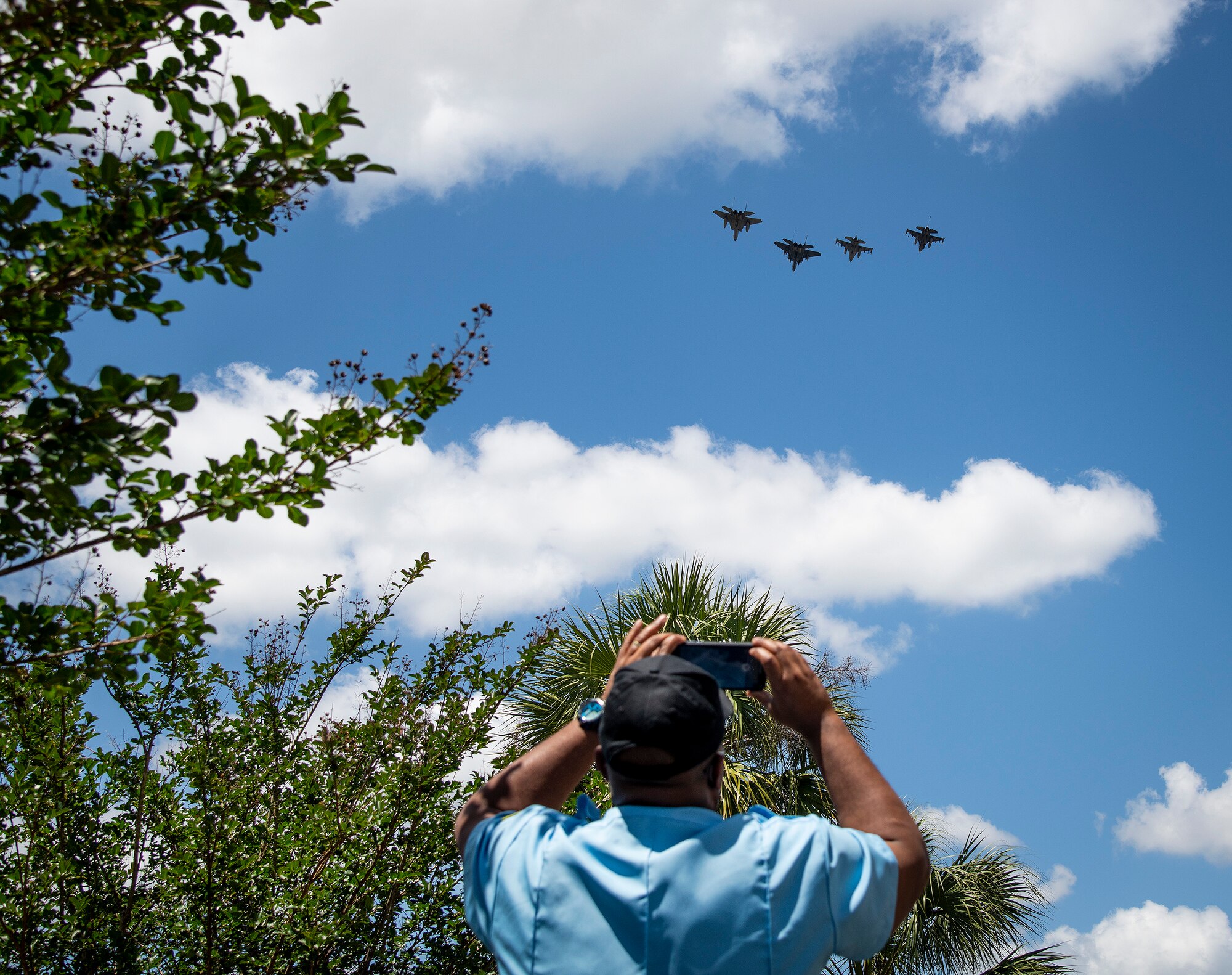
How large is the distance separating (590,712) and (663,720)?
319mm

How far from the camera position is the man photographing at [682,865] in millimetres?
1506

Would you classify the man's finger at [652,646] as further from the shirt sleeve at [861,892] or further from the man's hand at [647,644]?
the shirt sleeve at [861,892]

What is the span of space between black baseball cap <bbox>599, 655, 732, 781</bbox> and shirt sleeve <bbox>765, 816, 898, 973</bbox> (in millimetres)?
200

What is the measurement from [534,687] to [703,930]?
8.07 metres

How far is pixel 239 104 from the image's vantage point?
2627 millimetres

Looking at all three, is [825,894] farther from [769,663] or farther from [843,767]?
[769,663]

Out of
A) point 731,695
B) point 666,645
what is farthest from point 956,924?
point 666,645

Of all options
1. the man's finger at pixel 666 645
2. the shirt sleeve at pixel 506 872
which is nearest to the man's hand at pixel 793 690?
the man's finger at pixel 666 645

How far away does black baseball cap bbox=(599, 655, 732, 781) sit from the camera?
1633 millimetres

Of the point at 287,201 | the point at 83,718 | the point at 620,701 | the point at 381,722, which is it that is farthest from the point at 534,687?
the point at 620,701

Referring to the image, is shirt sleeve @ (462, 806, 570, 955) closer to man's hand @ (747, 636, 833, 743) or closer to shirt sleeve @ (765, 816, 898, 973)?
shirt sleeve @ (765, 816, 898, 973)

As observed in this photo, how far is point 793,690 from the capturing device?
193cm

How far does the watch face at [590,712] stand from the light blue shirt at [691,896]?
0.81 ft

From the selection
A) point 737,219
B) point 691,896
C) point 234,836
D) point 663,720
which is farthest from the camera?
point 737,219
